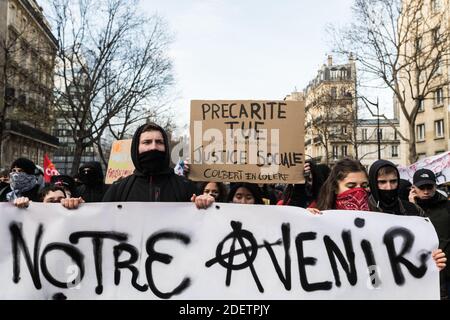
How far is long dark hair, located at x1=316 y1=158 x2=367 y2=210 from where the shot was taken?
322 cm

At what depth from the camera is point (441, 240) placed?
3.90 meters

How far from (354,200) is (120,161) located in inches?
208

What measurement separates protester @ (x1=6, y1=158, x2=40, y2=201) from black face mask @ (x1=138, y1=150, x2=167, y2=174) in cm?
181

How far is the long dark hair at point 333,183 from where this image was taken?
3.22m

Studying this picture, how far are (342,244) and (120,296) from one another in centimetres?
136

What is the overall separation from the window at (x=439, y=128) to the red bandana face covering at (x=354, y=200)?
120ft

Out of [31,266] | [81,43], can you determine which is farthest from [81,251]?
[81,43]

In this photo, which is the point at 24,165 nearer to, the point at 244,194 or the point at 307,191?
the point at 244,194

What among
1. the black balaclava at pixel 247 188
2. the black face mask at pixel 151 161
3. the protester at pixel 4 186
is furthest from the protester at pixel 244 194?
the protester at pixel 4 186

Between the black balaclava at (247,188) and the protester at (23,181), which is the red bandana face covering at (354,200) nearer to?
the black balaclava at (247,188)

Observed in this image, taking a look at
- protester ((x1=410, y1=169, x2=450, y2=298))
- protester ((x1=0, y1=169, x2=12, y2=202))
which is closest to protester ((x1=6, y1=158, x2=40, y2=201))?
protester ((x1=0, y1=169, x2=12, y2=202))

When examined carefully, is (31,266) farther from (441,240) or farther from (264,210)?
(441,240)

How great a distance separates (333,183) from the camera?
3305 mm
